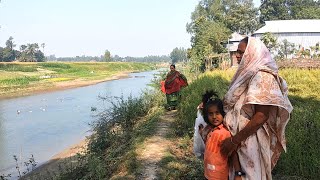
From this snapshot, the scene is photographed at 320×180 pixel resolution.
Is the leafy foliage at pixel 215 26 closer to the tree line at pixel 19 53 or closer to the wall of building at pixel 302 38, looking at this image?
the wall of building at pixel 302 38

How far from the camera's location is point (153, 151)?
613 centimetres

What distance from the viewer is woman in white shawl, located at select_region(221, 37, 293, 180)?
7.61ft

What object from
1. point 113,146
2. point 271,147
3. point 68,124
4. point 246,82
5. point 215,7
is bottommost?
point 68,124

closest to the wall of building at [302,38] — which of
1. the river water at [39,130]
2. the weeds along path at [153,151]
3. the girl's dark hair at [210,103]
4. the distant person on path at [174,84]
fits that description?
the river water at [39,130]

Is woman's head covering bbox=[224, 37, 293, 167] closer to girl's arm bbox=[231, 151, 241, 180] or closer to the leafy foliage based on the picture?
girl's arm bbox=[231, 151, 241, 180]

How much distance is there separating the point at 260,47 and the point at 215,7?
50.6m

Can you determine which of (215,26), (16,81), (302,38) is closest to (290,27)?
(302,38)

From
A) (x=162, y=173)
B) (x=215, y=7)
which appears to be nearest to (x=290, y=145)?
(x=162, y=173)

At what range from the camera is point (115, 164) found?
5980 millimetres

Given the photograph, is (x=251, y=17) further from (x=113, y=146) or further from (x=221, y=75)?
(x=113, y=146)

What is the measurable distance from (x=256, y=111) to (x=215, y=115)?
1.21ft

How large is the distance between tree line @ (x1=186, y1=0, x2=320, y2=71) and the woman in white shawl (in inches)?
770

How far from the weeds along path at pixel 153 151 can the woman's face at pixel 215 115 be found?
2508 millimetres

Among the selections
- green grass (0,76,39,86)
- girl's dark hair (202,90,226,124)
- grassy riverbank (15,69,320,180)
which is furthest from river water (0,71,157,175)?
green grass (0,76,39,86)
